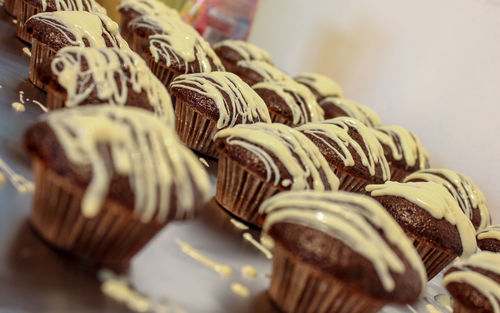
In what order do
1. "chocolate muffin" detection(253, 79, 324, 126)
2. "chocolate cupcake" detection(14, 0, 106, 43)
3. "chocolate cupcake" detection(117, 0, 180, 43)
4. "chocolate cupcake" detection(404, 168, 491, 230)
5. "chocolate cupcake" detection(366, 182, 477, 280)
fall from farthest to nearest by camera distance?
"chocolate cupcake" detection(117, 0, 180, 43) < "chocolate muffin" detection(253, 79, 324, 126) < "chocolate cupcake" detection(404, 168, 491, 230) < "chocolate cupcake" detection(14, 0, 106, 43) < "chocolate cupcake" detection(366, 182, 477, 280)

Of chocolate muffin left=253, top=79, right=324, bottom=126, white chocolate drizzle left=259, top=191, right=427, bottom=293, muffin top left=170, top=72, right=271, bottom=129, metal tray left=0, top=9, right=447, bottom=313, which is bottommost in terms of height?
metal tray left=0, top=9, right=447, bottom=313

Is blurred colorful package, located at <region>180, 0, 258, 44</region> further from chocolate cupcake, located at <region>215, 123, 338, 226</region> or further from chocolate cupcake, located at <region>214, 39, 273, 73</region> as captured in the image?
chocolate cupcake, located at <region>215, 123, 338, 226</region>

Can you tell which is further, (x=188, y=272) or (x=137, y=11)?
(x=137, y=11)

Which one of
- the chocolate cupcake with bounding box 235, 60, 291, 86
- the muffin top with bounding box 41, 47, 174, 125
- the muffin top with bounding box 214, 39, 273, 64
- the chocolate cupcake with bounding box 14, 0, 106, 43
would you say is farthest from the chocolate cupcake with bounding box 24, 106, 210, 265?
the muffin top with bounding box 214, 39, 273, 64

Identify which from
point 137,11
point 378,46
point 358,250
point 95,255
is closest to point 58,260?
point 95,255

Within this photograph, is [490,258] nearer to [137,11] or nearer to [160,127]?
[160,127]

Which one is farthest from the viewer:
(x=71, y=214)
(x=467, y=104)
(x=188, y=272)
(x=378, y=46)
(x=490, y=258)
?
(x=378, y=46)

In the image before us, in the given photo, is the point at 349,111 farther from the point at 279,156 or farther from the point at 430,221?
the point at 279,156

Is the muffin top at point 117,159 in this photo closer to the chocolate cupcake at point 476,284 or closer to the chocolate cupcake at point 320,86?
the chocolate cupcake at point 476,284
